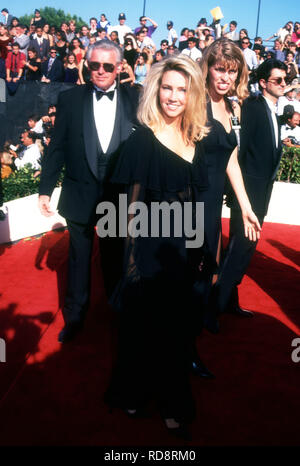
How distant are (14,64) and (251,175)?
10266 millimetres

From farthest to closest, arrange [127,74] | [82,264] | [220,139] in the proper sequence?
[127,74] → [82,264] → [220,139]

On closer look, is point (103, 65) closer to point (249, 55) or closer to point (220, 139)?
point (220, 139)

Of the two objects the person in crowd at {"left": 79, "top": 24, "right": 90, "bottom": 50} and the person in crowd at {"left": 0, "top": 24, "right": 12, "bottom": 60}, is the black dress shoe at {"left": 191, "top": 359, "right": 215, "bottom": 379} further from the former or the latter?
the person in crowd at {"left": 79, "top": 24, "right": 90, "bottom": 50}

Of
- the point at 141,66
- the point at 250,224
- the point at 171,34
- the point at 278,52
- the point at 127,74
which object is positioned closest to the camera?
the point at 250,224

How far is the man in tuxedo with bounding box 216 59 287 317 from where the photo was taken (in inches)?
155

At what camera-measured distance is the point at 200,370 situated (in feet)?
11.2

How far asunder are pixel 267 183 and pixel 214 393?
1.84 m

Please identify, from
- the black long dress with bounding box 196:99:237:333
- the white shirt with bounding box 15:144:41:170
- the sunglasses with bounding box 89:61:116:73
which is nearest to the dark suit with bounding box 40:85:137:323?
the sunglasses with bounding box 89:61:116:73

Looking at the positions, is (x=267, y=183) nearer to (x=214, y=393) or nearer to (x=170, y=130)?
(x=170, y=130)

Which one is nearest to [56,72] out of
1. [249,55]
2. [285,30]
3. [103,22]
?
[103,22]

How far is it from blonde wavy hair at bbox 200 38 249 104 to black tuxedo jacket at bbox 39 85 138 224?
690 mm

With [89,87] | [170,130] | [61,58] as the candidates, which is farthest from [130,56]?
[170,130]
